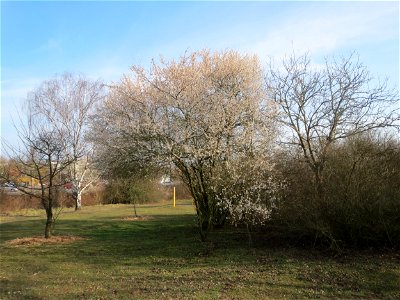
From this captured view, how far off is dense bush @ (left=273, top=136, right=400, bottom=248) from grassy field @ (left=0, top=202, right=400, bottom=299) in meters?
0.54

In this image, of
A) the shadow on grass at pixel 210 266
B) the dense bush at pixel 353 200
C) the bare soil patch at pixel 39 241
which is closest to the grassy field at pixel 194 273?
the shadow on grass at pixel 210 266

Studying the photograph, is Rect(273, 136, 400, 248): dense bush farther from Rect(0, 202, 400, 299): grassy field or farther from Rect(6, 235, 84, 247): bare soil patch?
Rect(6, 235, 84, 247): bare soil patch

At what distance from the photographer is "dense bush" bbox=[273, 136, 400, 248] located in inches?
347

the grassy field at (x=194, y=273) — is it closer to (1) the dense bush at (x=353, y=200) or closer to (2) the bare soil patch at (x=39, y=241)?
(1) the dense bush at (x=353, y=200)

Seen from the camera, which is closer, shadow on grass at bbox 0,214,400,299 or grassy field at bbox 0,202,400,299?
grassy field at bbox 0,202,400,299

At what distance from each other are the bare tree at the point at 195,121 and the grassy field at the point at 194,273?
72.9 inches

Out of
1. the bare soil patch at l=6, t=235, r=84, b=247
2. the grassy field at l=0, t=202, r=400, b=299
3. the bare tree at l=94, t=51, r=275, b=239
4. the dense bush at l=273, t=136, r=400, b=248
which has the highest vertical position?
the bare tree at l=94, t=51, r=275, b=239

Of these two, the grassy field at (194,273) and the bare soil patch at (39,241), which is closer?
the grassy field at (194,273)

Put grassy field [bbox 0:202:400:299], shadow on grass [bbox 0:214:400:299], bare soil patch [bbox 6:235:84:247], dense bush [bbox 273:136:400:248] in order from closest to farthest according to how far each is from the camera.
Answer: grassy field [bbox 0:202:400:299] → shadow on grass [bbox 0:214:400:299] → dense bush [bbox 273:136:400:248] → bare soil patch [bbox 6:235:84:247]

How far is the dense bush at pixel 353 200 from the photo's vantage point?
8805 mm

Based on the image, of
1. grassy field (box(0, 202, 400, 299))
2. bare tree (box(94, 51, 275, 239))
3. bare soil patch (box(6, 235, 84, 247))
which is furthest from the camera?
bare soil patch (box(6, 235, 84, 247))

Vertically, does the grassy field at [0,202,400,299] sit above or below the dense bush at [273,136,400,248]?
below

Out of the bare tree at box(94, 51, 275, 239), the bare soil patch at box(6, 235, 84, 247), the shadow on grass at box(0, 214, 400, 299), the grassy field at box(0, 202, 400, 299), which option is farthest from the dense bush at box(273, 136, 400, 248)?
the bare soil patch at box(6, 235, 84, 247)

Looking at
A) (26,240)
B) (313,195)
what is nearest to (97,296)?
(313,195)
